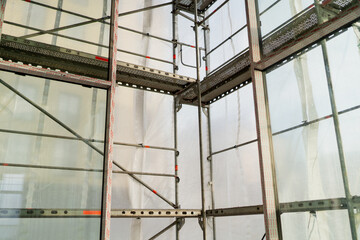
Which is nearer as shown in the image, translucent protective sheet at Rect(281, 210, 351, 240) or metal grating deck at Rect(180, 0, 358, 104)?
translucent protective sheet at Rect(281, 210, 351, 240)

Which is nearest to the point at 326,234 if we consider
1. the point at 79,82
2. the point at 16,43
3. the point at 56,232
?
the point at 56,232

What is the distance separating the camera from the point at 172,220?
11.6 feet

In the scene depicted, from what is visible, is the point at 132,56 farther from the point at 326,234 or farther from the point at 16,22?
the point at 326,234

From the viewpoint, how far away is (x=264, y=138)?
2.05m

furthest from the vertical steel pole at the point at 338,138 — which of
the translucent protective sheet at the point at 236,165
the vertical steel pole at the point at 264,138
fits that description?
the translucent protective sheet at the point at 236,165

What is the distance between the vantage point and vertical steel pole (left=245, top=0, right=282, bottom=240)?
74.7 inches

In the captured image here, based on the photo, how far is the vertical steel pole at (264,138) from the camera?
1.90m

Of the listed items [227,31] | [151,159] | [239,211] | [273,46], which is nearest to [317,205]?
[273,46]

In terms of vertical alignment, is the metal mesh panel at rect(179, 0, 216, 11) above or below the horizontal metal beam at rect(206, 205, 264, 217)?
above

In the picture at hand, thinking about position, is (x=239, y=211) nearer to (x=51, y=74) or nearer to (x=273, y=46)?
(x=273, y=46)

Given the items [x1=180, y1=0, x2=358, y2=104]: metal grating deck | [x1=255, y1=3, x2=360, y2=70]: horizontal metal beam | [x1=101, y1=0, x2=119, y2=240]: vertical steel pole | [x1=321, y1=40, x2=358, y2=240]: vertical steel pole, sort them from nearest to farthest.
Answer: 1. [x1=321, y1=40, x2=358, y2=240]: vertical steel pole
2. [x1=255, y1=3, x2=360, y2=70]: horizontal metal beam
3. [x1=180, y1=0, x2=358, y2=104]: metal grating deck
4. [x1=101, y1=0, x2=119, y2=240]: vertical steel pole

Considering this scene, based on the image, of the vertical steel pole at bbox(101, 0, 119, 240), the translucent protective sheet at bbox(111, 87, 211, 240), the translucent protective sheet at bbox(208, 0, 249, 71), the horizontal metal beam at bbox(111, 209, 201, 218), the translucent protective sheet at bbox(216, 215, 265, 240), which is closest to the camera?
the vertical steel pole at bbox(101, 0, 119, 240)

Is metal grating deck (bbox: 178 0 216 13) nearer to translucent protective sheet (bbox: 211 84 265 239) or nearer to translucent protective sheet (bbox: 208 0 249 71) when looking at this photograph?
translucent protective sheet (bbox: 208 0 249 71)

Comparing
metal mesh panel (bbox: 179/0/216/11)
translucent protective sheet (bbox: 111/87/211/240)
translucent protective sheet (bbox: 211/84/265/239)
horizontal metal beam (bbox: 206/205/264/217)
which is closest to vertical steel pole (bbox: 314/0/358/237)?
horizontal metal beam (bbox: 206/205/264/217)
